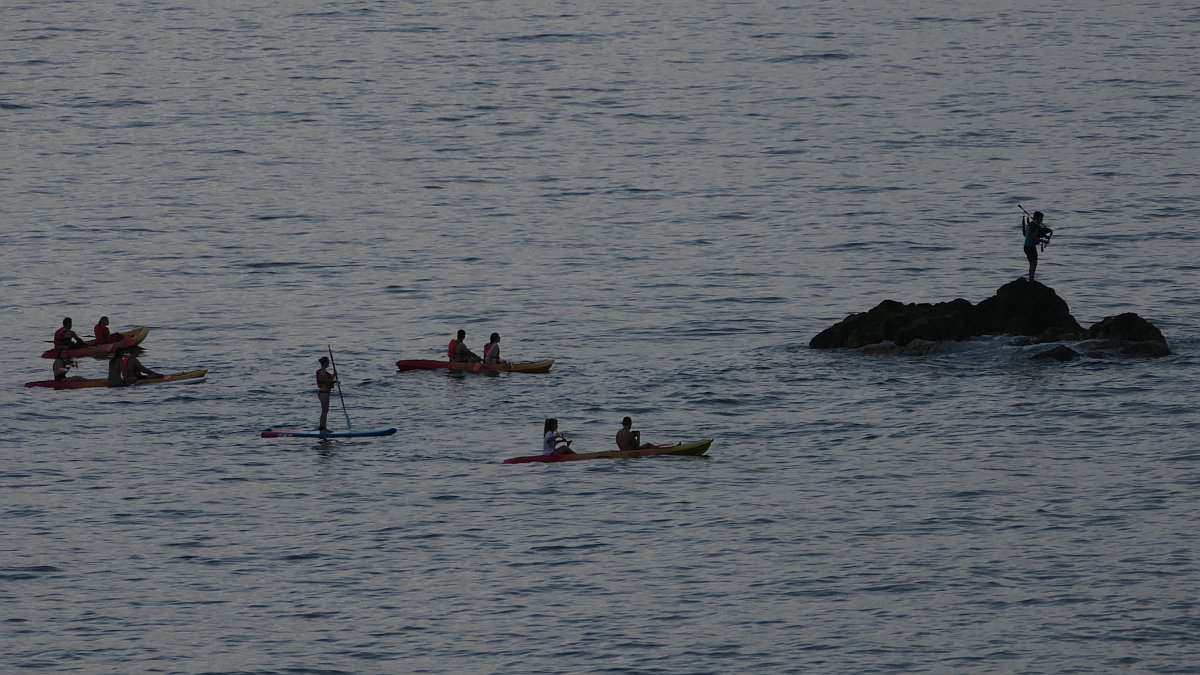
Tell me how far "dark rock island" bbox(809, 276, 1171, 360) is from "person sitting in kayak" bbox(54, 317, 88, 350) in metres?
22.7

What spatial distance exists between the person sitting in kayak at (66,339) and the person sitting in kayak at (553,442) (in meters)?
17.2

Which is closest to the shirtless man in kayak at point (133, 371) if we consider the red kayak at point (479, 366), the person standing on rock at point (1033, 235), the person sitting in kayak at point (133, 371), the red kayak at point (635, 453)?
the person sitting in kayak at point (133, 371)

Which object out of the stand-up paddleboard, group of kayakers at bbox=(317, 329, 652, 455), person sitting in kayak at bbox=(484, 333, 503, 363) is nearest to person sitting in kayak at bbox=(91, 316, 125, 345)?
group of kayakers at bbox=(317, 329, 652, 455)

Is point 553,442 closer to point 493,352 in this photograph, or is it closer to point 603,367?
point 493,352

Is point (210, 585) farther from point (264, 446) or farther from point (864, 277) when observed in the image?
point (864, 277)

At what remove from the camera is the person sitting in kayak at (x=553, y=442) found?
44.2m

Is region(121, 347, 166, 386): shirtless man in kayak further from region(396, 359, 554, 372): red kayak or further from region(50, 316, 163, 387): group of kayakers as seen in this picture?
region(396, 359, 554, 372): red kayak

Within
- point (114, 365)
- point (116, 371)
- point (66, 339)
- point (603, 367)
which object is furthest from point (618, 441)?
point (66, 339)

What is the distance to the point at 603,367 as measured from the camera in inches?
2180

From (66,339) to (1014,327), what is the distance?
27.3 metres

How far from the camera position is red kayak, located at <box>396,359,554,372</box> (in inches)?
2109

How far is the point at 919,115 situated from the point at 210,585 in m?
76.1

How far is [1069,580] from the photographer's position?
3756cm

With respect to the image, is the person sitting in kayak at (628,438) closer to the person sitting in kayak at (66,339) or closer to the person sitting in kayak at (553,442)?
the person sitting in kayak at (553,442)
